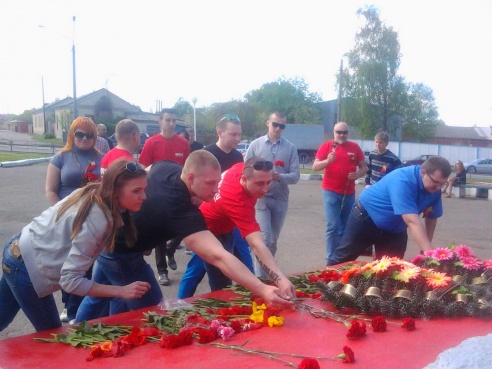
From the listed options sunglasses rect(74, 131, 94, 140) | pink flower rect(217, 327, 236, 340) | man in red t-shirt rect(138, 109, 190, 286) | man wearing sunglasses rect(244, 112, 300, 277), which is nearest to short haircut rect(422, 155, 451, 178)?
man wearing sunglasses rect(244, 112, 300, 277)

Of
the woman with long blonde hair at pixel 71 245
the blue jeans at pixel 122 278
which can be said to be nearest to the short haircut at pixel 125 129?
the blue jeans at pixel 122 278

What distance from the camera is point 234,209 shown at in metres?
3.25

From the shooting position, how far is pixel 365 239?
433 centimetres

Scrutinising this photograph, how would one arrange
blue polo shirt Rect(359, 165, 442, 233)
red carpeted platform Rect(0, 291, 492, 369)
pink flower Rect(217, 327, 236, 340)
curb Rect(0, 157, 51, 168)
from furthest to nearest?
curb Rect(0, 157, 51, 168), blue polo shirt Rect(359, 165, 442, 233), pink flower Rect(217, 327, 236, 340), red carpeted platform Rect(0, 291, 492, 369)

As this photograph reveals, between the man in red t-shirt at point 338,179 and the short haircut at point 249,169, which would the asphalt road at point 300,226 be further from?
the short haircut at point 249,169

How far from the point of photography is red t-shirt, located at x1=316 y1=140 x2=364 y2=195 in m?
5.86

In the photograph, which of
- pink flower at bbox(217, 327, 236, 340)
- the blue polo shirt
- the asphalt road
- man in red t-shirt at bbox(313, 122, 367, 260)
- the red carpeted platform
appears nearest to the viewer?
the red carpeted platform

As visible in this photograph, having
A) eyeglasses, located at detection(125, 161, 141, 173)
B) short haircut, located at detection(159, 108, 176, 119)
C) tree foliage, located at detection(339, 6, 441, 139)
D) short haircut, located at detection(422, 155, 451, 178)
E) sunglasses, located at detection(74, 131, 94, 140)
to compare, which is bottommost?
short haircut, located at detection(422, 155, 451, 178)

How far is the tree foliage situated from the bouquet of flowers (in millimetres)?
37247

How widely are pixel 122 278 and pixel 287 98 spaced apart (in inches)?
2381

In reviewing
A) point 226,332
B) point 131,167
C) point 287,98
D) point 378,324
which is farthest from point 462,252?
point 287,98

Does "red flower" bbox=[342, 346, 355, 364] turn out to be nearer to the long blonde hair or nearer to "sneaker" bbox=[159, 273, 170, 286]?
the long blonde hair

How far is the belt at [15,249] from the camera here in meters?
2.54

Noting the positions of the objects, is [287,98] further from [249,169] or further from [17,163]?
[249,169]
